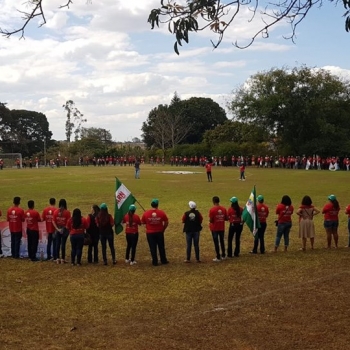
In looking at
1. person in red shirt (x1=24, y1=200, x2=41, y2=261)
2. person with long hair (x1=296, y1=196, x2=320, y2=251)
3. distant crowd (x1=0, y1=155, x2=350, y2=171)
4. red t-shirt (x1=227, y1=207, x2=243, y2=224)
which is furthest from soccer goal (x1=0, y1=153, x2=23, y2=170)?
person with long hair (x1=296, y1=196, x2=320, y2=251)

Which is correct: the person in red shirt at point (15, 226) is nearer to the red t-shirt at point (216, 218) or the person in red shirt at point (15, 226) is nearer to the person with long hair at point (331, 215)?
the red t-shirt at point (216, 218)

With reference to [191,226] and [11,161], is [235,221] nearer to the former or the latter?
[191,226]

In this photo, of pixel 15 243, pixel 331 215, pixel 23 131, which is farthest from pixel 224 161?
pixel 15 243

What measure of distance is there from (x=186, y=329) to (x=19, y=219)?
6909 millimetres

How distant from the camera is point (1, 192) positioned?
99.1 ft

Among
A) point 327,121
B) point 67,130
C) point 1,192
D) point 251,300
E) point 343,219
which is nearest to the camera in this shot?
point 251,300

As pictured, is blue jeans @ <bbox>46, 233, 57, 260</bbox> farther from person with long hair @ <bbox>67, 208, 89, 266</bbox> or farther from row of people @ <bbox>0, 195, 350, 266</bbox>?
person with long hair @ <bbox>67, 208, 89, 266</bbox>

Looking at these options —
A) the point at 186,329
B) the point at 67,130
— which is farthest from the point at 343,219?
the point at 67,130

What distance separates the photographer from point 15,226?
13.3 m

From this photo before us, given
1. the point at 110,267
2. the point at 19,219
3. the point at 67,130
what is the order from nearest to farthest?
the point at 110,267
the point at 19,219
the point at 67,130

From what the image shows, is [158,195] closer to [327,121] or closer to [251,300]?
[251,300]

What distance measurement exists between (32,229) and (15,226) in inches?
20.1

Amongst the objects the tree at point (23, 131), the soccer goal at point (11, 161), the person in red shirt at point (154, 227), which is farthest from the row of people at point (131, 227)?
the tree at point (23, 131)

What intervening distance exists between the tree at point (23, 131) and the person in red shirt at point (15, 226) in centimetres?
7620
